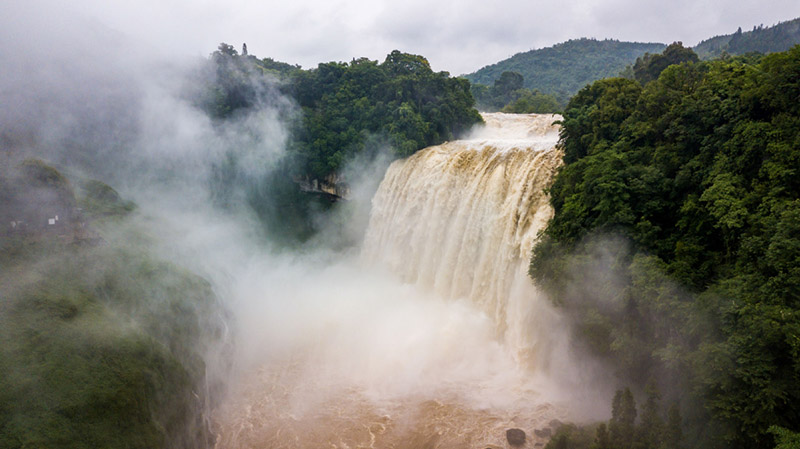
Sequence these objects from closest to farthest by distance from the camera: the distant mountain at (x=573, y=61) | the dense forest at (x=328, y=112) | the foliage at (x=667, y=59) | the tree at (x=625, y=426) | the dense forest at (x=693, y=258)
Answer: the dense forest at (x=693, y=258)
the tree at (x=625, y=426)
the foliage at (x=667, y=59)
the dense forest at (x=328, y=112)
the distant mountain at (x=573, y=61)

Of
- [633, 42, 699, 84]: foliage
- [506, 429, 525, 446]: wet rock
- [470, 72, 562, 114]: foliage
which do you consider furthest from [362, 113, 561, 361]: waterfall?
[470, 72, 562, 114]: foliage

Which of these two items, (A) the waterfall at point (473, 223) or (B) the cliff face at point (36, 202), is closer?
(B) the cliff face at point (36, 202)

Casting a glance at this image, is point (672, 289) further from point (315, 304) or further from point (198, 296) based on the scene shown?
point (315, 304)

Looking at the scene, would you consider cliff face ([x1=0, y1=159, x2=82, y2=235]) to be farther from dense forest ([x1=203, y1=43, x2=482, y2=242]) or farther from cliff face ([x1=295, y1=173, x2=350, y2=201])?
cliff face ([x1=295, y1=173, x2=350, y2=201])

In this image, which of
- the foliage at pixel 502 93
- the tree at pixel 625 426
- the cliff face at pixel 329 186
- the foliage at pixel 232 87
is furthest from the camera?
the foliage at pixel 502 93

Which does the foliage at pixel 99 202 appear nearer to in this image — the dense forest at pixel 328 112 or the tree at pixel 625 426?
the dense forest at pixel 328 112

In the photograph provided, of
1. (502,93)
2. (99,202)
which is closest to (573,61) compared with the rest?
(502,93)

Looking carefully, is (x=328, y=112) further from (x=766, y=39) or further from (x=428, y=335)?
(x=766, y=39)

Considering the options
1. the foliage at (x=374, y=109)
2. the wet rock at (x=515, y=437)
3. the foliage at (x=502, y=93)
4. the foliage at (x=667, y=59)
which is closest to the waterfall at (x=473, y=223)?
the foliage at (x=374, y=109)
